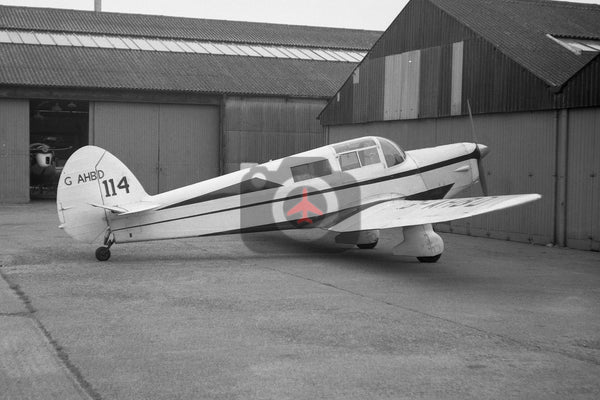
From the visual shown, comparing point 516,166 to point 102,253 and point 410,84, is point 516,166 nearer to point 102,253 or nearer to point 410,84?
point 410,84

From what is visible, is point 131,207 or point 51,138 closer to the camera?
point 131,207

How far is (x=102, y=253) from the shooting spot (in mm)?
12930

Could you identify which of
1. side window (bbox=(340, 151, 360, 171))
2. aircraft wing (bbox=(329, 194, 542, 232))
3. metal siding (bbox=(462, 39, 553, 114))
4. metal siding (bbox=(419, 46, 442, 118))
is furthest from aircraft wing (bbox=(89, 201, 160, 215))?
metal siding (bbox=(419, 46, 442, 118))

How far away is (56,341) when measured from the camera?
7.29m

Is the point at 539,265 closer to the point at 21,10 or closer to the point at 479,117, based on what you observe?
the point at 479,117

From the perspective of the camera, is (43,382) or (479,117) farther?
(479,117)

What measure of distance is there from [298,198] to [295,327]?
19.2 ft

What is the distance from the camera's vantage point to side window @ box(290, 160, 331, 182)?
45.2ft

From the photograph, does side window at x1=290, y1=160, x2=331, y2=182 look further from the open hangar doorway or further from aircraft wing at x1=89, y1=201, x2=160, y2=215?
the open hangar doorway

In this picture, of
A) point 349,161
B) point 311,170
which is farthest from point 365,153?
point 311,170

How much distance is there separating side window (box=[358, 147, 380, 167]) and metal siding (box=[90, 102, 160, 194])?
57.8 feet

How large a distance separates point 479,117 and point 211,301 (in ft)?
36.6

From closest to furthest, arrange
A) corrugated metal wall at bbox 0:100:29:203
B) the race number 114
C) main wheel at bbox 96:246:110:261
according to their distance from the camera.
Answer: the race number 114 → main wheel at bbox 96:246:110:261 → corrugated metal wall at bbox 0:100:29:203

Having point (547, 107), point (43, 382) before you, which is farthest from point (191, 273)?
point (547, 107)
